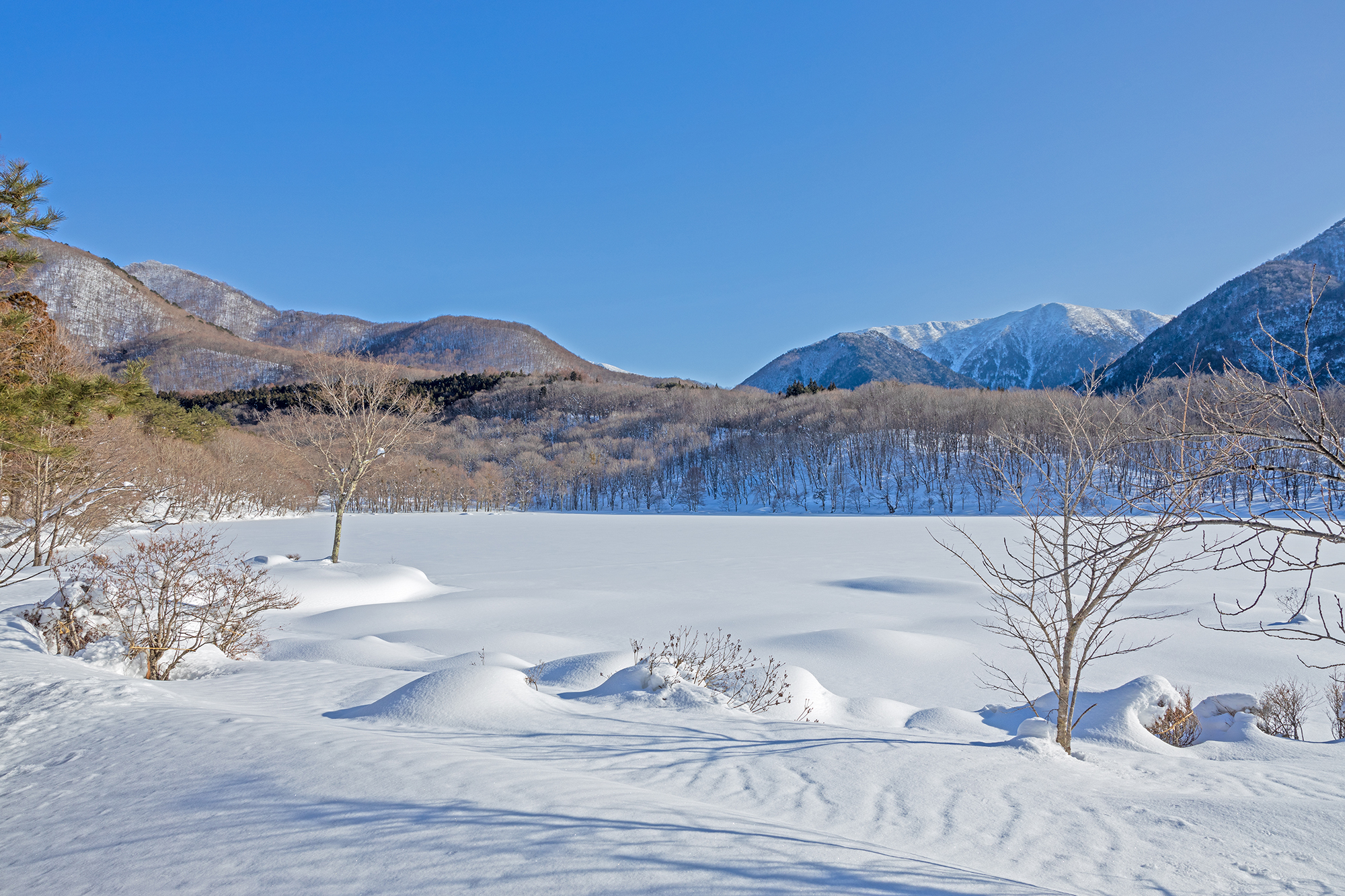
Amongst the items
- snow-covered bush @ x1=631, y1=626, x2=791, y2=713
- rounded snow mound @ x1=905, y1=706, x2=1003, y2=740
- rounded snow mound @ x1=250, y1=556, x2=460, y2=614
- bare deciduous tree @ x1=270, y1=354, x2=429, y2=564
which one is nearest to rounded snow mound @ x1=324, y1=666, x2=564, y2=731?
snow-covered bush @ x1=631, y1=626, x2=791, y2=713

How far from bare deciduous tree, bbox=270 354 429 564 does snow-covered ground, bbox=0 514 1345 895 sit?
961 centimetres

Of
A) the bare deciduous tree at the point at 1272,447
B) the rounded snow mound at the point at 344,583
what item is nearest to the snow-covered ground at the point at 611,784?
the bare deciduous tree at the point at 1272,447

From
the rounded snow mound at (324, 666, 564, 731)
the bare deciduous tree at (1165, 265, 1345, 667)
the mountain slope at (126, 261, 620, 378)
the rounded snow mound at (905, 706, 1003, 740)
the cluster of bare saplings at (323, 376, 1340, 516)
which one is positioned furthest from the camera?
the mountain slope at (126, 261, 620, 378)

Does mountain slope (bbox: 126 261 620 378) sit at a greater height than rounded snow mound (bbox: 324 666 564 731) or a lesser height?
greater

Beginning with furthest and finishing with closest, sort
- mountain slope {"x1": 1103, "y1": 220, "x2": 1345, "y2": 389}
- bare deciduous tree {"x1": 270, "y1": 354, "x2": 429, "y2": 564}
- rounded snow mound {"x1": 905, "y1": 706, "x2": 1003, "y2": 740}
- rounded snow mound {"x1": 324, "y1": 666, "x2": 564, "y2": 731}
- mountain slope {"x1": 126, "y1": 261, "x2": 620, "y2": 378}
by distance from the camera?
mountain slope {"x1": 126, "y1": 261, "x2": 620, "y2": 378} < mountain slope {"x1": 1103, "y1": 220, "x2": 1345, "y2": 389} < bare deciduous tree {"x1": 270, "y1": 354, "x2": 429, "y2": 564} < rounded snow mound {"x1": 905, "y1": 706, "x2": 1003, "y2": 740} < rounded snow mound {"x1": 324, "y1": 666, "x2": 564, "y2": 731}

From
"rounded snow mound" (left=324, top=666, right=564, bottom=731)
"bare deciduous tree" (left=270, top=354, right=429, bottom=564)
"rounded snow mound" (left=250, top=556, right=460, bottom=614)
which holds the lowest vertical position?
"rounded snow mound" (left=250, top=556, right=460, bottom=614)

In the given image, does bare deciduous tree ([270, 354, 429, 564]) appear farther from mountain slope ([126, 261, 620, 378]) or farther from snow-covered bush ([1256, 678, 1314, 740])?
mountain slope ([126, 261, 620, 378])

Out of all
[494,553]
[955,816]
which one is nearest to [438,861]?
[955,816]

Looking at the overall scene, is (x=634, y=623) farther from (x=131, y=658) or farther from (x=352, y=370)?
(x=352, y=370)

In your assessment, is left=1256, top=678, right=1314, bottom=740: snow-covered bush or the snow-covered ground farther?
left=1256, top=678, right=1314, bottom=740: snow-covered bush

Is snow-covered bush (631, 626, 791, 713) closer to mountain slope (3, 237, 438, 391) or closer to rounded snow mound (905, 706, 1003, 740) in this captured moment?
rounded snow mound (905, 706, 1003, 740)

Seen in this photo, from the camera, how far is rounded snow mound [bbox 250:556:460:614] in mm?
15992

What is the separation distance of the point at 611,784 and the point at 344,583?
15170 mm

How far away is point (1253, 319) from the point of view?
9769 centimetres
